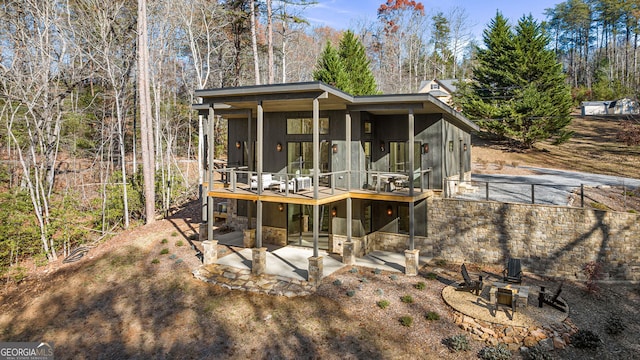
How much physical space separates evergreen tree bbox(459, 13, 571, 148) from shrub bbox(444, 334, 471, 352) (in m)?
→ 23.2

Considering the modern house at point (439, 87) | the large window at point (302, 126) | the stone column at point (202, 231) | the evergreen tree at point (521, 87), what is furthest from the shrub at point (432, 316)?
the modern house at point (439, 87)

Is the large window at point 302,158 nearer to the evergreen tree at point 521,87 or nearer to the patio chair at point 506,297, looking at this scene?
the patio chair at point 506,297

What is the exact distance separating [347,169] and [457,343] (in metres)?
6.82

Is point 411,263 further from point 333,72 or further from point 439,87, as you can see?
point 439,87

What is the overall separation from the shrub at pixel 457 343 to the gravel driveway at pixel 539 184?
5912 mm

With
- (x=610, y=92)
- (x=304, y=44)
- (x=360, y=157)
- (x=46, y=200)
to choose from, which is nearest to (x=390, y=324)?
(x=360, y=157)

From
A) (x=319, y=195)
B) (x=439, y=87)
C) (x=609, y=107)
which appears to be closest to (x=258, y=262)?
(x=319, y=195)

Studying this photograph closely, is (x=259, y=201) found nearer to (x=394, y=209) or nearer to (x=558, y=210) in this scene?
(x=394, y=209)

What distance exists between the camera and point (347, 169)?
1256 cm

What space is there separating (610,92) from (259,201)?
48.9m

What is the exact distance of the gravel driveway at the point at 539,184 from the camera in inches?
510

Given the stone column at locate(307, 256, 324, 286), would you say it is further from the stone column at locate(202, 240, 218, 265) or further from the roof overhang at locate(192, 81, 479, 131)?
the roof overhang at locate(192, 81, 479, 131)

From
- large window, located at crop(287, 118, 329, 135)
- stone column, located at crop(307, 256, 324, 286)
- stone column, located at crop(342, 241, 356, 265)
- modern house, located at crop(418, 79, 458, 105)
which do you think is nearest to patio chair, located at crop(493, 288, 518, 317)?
stone column, located at crop(342, 241, 356, 265)

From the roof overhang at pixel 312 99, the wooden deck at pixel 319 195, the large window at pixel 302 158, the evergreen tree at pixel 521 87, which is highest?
the evergreen tree at pixel 521 87
